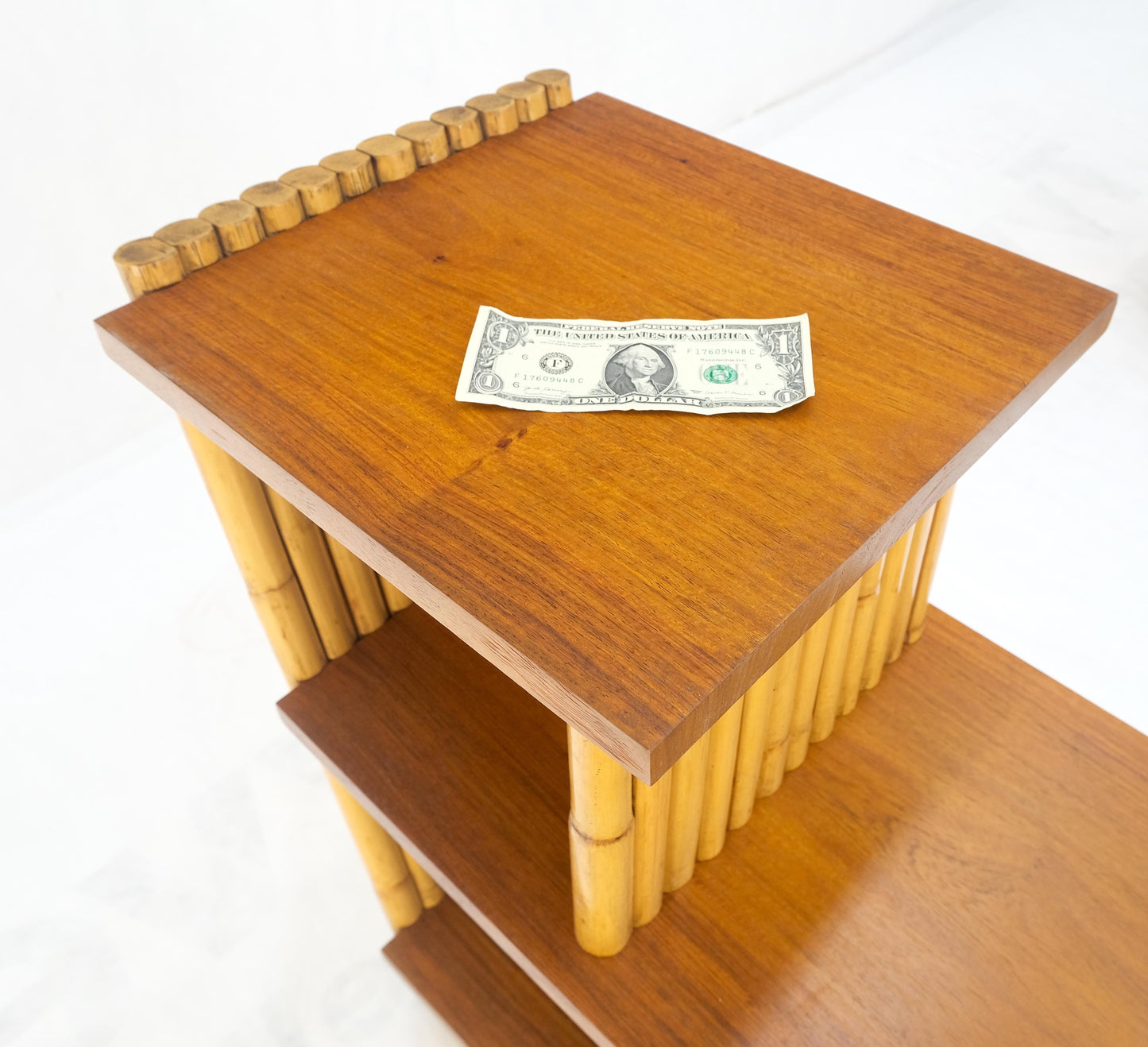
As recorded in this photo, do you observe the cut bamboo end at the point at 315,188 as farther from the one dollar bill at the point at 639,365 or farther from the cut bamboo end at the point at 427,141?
the one dollar bill at the point at 639,365

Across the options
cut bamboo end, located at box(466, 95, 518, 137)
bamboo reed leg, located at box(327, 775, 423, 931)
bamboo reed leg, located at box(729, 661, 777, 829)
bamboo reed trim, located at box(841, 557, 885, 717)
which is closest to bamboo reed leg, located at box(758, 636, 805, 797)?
bamboo reed leg, located at box(729, 661, 777, 829)

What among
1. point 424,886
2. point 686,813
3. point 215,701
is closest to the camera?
point 686,813

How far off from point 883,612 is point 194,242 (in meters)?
0.86

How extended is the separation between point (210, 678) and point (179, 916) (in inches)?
17.4

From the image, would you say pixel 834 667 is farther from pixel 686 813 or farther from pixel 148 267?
pixel 148 267

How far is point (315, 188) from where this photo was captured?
1186 millimetres

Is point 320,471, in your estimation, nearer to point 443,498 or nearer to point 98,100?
point 443,498

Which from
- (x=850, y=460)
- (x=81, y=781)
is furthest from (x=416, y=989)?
(x=850, y=460)

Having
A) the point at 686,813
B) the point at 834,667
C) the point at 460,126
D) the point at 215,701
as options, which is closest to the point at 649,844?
the point at 686,813

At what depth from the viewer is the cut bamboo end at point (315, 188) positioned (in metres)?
1.19

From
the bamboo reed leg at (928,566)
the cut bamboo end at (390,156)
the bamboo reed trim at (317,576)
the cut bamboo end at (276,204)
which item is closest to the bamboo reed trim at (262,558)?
the bamboo reed trim at (317,576)

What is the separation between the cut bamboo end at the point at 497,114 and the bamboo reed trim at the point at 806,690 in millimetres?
748

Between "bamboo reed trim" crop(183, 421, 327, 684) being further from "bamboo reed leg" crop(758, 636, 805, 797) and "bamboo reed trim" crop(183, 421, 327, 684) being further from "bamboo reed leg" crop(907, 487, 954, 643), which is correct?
"bamboo reed leg" crop(907, 487, 954, 643)

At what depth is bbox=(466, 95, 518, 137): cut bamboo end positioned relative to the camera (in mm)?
1330
